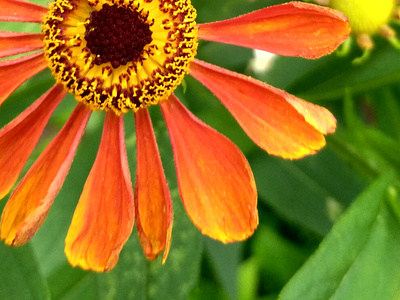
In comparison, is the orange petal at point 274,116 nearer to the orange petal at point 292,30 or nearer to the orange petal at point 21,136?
the orange petal at point 292,30

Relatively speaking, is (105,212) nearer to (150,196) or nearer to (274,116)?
(150,196)

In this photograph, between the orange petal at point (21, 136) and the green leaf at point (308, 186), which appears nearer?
the orange petal at point (21, 136)

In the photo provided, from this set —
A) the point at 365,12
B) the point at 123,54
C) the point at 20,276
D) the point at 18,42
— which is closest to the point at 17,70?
the point at 18,42

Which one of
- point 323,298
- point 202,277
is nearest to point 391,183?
point 323,298

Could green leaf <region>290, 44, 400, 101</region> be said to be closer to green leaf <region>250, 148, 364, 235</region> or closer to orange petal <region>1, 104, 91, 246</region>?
green leaf <region>250, 148, 364, 235</region>

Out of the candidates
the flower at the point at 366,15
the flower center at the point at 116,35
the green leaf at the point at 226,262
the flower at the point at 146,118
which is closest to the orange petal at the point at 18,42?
the flower at the point at 146,118

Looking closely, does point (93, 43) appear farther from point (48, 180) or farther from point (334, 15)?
point (334, 15)
